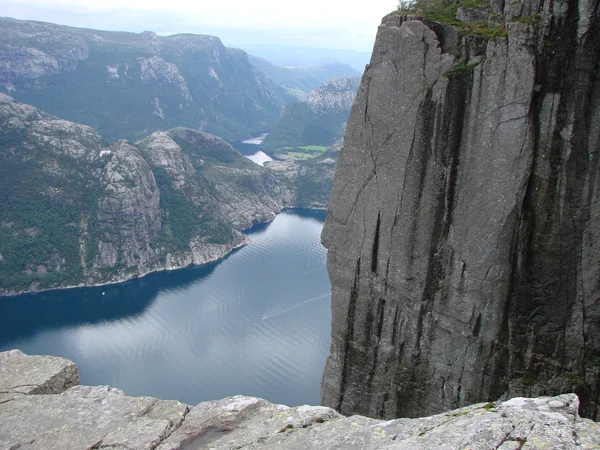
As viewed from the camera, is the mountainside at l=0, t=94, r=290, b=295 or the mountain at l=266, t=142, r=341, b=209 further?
the mountain at l=266, t=142, r=341, b=209

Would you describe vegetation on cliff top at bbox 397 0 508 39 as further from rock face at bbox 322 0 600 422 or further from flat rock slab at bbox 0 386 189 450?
flat rock slab at bbox 0 386 189 450

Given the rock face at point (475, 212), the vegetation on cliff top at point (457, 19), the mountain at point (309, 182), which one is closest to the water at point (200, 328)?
the rock face at point (475, 212)

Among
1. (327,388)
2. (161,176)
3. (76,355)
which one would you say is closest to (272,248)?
(161,176)

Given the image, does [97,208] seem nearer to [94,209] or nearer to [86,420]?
[94,209]

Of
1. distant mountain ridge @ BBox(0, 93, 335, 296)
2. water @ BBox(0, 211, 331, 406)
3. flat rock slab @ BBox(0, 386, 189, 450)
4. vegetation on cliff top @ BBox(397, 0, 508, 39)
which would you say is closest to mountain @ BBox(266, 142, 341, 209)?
distant mountain ridge @ BBox(0, 93, 335, 296)

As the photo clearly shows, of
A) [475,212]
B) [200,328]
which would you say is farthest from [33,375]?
[200,328]

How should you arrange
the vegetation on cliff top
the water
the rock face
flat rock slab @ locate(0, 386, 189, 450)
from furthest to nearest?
the water, the vegetation on cliff top, the rock face, flat rock slab @ locate(0, 386, 189, 450)
